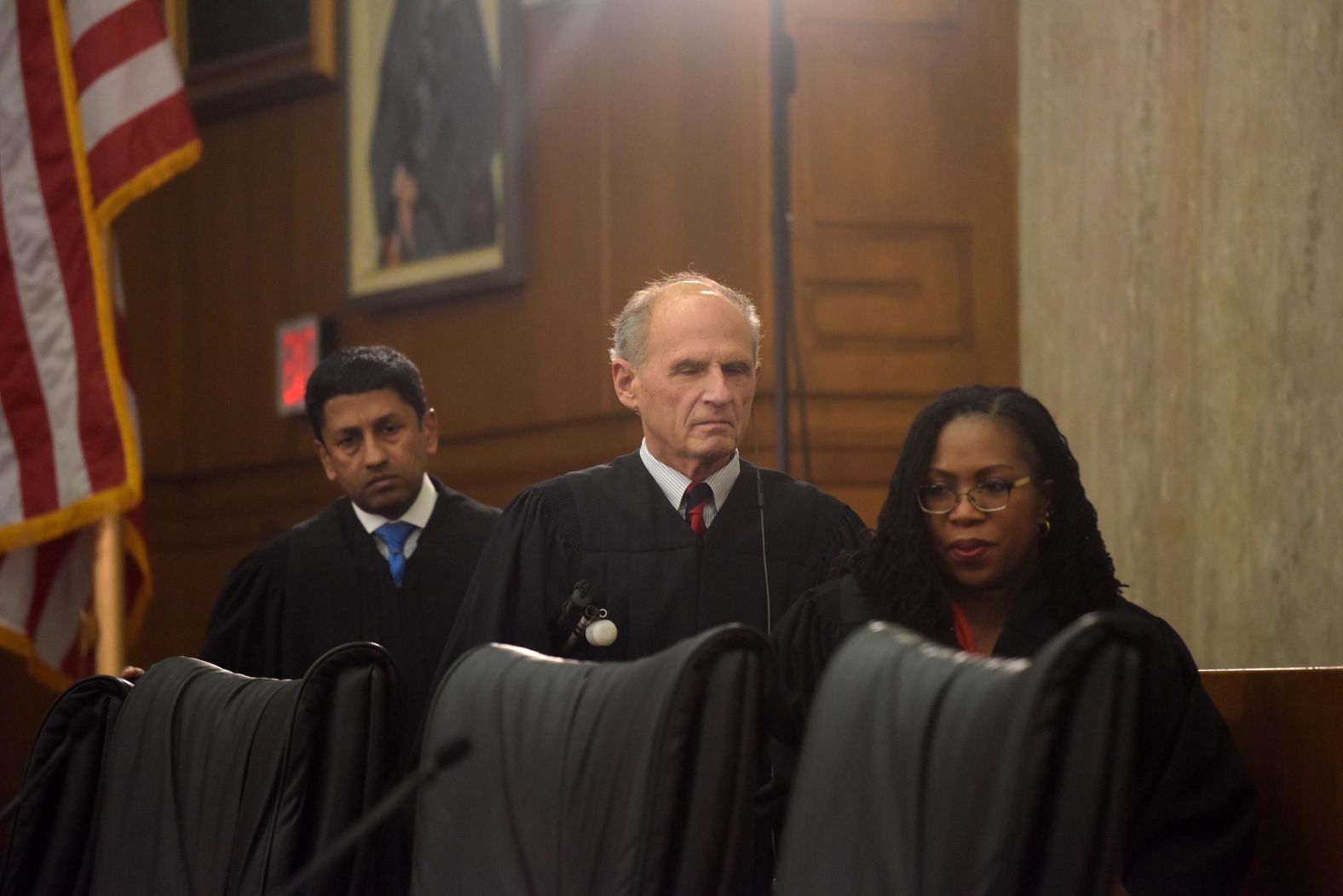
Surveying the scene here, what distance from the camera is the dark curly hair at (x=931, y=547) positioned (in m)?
2.28

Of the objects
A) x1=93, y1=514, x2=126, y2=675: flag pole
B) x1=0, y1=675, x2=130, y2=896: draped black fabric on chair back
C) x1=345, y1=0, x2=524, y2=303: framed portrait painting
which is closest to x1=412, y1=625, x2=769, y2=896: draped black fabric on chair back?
x1=0, y1=675, x2=130, y2=896: draped black fabric on chair back

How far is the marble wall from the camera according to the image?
10.1 feet

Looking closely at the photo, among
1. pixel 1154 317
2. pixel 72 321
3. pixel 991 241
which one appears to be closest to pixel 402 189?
pixel 72 321

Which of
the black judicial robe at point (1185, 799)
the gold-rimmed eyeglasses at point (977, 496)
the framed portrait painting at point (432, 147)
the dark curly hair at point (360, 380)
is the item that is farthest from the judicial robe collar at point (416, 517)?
the framed portrait painting at point (432, 147)

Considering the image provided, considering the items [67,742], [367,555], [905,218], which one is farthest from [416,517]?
[905,218]

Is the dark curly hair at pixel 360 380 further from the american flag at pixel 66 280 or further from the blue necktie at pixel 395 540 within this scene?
the american flag at pixel 66 280

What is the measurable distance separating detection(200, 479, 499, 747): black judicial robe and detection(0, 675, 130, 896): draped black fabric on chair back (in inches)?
43.7

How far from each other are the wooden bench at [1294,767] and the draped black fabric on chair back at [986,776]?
2.56 feet

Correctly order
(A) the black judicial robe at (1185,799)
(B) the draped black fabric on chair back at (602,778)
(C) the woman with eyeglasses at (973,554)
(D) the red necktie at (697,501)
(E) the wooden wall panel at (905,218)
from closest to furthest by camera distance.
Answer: (B) the draped black fabric on chair back at (602,778), (A) the black judicial robe at (1185,799), (C) the woman with eyeglasses at (973,554), (D) the red necktie at (697,501), (E) the wooden wall panel at (905,218)

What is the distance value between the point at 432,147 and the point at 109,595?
218 cm

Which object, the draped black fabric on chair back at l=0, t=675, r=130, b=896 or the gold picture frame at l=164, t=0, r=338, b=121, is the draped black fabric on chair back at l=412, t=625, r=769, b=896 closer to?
the draped black fabric on chair back at l=0, t=675, r=130, b=896

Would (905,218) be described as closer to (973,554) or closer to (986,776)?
(973,554)

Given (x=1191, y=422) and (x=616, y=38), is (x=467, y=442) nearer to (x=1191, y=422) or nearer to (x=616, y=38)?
(x=616, y=38)

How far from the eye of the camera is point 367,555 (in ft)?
12.1
